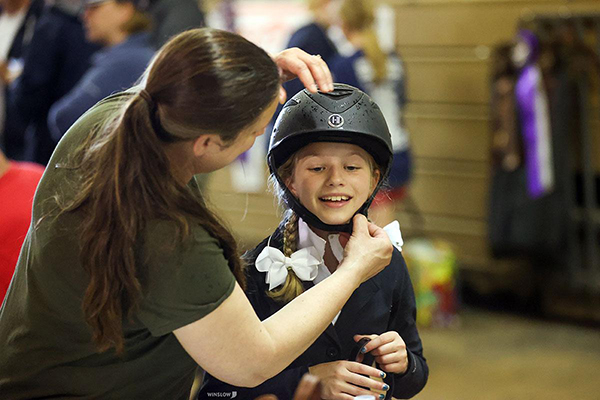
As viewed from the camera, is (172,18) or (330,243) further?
(172,18)

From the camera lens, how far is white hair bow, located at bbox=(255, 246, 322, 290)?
1.50m

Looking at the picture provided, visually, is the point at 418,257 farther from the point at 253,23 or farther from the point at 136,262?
the point at 136,262

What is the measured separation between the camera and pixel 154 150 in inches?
50.4

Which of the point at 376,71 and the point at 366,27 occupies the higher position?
the point at 366,27

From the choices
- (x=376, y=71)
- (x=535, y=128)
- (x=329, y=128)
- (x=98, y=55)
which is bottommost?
(x=535, y=128)

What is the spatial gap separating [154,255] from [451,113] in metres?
3.89

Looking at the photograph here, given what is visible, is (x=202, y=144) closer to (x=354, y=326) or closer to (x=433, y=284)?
(x=354, y=326)

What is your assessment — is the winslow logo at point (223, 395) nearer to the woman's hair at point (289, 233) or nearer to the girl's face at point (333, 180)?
the woman's hair at point (289, 233)

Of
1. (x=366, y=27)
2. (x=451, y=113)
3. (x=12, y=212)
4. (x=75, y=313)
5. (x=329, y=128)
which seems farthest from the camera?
(x=451, y=113)

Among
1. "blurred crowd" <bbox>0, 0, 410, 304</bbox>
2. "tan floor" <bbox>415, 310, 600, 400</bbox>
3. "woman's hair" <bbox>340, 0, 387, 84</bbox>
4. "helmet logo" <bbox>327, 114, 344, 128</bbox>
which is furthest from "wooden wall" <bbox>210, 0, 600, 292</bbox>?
"helmet logo" <bbox>327, 114, 344, 128</bbox>

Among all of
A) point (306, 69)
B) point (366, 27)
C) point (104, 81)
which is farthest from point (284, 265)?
point (366, 27)

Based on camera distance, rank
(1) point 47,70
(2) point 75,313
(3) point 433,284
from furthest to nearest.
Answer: (3) point 433,284 → (1) point 47,70 → (2) point 75,313

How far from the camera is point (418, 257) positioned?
442 centimetres

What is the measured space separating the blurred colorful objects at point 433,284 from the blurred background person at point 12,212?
8.54 feet
